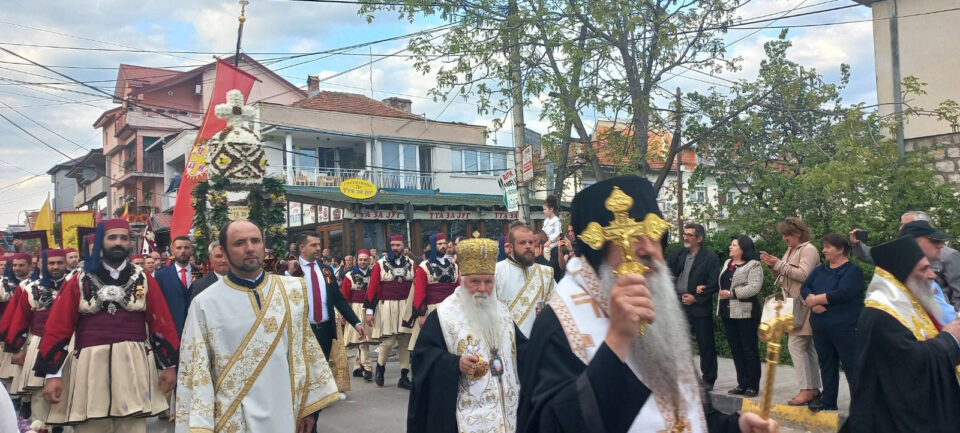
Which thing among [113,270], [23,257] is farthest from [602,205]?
[23,257]

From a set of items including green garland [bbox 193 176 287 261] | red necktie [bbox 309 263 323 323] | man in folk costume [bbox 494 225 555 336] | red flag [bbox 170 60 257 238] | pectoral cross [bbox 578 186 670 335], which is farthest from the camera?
red necktie [bbox 309 263 323 323]

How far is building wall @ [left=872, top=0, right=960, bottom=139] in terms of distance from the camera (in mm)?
14867

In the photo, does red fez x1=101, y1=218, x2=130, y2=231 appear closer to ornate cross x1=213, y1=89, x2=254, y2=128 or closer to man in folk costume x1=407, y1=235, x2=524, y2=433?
ornate cross x1=213, y1=89, x2=254, y2=128

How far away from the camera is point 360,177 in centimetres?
3416

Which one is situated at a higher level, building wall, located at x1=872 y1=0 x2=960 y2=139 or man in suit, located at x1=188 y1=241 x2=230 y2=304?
Result: building wall, located at x1=872 y1=0 x2=960 y2=139

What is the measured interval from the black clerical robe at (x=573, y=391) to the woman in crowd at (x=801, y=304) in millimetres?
6133

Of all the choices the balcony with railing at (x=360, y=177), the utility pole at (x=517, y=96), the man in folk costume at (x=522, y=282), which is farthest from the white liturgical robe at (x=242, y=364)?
the balcony with railing at (x=360, y=177)

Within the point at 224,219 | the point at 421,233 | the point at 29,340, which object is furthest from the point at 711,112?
the point at 421,233

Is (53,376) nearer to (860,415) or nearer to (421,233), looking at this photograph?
(860,415)

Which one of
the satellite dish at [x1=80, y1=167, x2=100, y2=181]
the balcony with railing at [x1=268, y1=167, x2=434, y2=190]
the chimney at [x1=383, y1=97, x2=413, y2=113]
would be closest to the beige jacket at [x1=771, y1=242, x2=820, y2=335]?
the balcony with railing at [x1=268, y1=167, x2=434, y2=190]

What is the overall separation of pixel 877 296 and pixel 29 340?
9.34 m

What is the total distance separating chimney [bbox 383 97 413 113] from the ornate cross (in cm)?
3300

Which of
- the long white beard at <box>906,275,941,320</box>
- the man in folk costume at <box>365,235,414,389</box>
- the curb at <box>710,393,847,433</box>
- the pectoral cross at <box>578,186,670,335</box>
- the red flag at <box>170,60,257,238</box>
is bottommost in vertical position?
the curb at <box>710,393,847,433</box>

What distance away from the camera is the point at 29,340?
957cm
